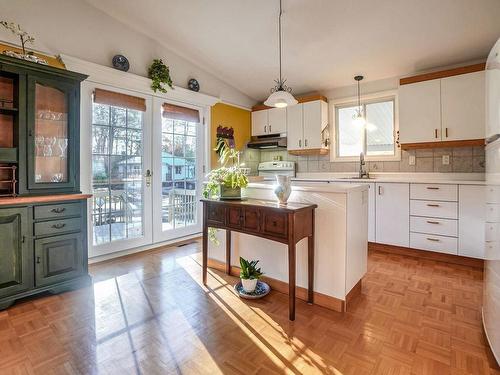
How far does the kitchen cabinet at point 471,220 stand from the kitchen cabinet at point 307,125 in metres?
2.05

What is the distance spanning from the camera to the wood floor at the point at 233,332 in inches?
60.6

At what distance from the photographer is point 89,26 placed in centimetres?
315

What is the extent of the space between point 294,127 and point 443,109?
6.94ft

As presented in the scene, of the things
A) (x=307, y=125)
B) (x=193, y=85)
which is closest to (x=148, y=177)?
(x=193, y=85)

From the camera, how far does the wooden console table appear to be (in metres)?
1.94

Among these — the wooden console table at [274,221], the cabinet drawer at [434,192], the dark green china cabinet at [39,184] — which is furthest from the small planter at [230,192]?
the cabinet drawer at [434,192]

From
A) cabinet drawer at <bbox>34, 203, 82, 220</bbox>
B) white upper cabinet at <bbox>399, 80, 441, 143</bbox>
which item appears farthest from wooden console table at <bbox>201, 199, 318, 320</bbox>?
white upper cabinet at <bbox>399, 80, 441, 143</bbox>

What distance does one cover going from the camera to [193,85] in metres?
4.20

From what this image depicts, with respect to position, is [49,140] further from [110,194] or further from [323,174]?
[323,174]

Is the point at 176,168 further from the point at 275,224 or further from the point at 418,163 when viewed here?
the point at 418,163

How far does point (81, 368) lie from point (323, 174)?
160 inches

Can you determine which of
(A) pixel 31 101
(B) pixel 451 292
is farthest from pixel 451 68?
(A) pixel 31 101

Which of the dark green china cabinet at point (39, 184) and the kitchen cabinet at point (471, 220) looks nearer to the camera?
the dark green china cabinet at point (39, 184)

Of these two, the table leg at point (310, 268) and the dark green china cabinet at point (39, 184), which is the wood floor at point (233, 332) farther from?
the dark green china cabinet at point (39, 184)
